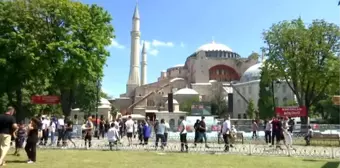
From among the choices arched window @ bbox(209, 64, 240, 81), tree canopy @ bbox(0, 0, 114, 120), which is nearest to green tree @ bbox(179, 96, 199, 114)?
arched window @ bbox(209, 64, 240, 81)

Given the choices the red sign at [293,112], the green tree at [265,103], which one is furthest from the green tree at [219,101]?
the red sign at [293,112]

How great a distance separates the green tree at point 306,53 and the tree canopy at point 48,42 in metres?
14.6

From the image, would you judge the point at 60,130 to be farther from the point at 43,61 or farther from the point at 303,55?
the point at 303,55

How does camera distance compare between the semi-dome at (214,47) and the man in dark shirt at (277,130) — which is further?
the semi-dome at (214,47)

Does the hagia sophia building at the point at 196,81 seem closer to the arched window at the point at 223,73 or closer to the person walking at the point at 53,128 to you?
the arched window at the point at 223,73

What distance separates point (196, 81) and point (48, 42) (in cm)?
8160

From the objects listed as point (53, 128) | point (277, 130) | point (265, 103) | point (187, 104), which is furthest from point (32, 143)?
point (187, 104)

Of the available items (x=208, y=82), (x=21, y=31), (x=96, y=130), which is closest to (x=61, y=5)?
(x=21, y=31)

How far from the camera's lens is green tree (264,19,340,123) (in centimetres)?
3200

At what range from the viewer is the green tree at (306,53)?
105ft

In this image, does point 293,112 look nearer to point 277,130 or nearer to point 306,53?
point 306,53

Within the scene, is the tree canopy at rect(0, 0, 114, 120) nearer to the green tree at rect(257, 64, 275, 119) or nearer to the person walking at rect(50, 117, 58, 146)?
the person walking at rect(50, 117, 58, 146)

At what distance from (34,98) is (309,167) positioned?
66.3 feet

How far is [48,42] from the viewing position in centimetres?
2748
